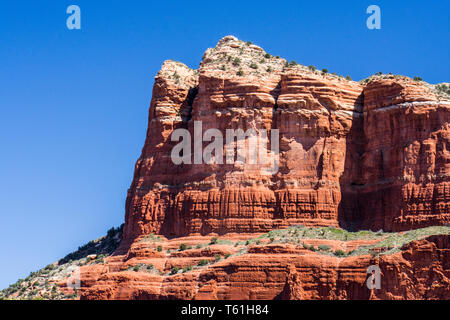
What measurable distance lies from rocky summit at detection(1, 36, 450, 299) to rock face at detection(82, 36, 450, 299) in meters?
0.12

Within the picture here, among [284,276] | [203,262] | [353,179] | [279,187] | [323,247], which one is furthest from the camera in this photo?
[353,179]

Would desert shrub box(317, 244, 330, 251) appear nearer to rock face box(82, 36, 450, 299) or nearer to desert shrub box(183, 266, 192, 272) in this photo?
rock face box(82, 36, 450, 299)

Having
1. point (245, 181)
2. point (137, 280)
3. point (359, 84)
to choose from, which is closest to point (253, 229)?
point (245, 181)

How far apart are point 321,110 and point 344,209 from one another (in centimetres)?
1065

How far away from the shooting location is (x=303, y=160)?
12088cm

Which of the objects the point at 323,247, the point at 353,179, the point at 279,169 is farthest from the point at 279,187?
the point at 323,247

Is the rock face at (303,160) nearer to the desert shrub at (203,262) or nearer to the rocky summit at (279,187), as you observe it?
the rocky summit at (279,187)

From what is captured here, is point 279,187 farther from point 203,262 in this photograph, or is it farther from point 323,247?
point 203,262

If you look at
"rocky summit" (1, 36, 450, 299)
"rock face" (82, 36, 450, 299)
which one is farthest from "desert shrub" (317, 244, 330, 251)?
"rock face" (82, 36, 450, 299)

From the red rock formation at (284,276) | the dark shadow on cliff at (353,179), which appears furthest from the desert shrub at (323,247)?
the dark shadow on cliff at (353,179)

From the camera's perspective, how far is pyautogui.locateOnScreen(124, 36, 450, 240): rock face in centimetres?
11794

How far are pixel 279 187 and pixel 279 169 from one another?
1.96m

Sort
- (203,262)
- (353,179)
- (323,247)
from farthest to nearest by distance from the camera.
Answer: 1. (353,179)
2. (203,262)
3. (323,247)

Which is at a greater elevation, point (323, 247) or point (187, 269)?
point (323, 247)
